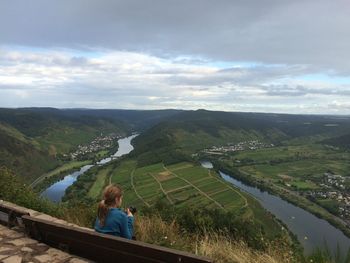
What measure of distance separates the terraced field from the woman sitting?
53896mm

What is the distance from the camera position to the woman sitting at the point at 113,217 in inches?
194

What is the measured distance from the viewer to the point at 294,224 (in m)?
63.2

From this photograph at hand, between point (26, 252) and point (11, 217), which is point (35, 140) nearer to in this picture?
point (11, 217)

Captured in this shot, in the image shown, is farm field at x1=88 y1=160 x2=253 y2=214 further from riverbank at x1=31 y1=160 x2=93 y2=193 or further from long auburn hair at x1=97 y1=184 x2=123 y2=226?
long auburn hair at x1=97 y1=184 x2=123 y2=226

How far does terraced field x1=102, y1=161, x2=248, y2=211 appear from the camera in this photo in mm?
68250

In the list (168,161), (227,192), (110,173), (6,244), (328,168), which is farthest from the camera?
(328,168)

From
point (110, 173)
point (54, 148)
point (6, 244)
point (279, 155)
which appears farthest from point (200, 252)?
point (279, 155)

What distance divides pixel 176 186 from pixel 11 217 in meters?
76.7

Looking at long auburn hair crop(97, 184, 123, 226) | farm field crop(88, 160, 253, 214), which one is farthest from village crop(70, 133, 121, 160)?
long auburn hair crop(97, 184, 123, 226)

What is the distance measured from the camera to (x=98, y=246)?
4.51m

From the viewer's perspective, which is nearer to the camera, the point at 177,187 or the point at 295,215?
the point at 295,215

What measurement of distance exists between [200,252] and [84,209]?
3.37m

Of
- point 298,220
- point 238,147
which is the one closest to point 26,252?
point 298,220

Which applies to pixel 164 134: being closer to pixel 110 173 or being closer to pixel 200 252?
pixel 110 173
